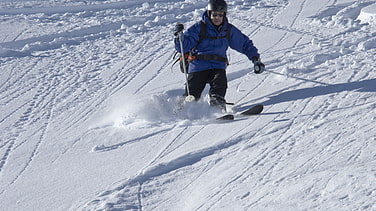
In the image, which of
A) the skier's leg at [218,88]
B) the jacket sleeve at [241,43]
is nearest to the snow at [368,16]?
the jacket sleeve at [241,43]

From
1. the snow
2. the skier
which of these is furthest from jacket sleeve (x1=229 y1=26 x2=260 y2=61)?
the snow

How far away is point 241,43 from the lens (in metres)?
6.16

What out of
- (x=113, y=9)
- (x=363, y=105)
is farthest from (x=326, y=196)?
(x=113, y=9)

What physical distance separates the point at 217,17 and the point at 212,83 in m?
0.77

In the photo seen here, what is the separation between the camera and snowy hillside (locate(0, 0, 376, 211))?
3836 millimetres

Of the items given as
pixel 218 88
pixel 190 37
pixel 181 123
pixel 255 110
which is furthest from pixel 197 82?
pixel 255 110

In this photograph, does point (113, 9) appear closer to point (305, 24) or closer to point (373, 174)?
point (305, 24)

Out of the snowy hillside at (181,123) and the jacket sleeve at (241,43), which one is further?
the jacket sleeve at (241,43)

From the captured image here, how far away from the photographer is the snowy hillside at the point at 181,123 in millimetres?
3836

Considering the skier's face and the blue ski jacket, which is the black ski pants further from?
the skier's face

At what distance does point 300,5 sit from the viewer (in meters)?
10.5

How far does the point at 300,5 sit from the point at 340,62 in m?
4.26

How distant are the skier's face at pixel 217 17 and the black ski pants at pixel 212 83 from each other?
56cm

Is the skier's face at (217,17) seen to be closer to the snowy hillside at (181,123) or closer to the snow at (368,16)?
the snowy hillside at (181,123)
